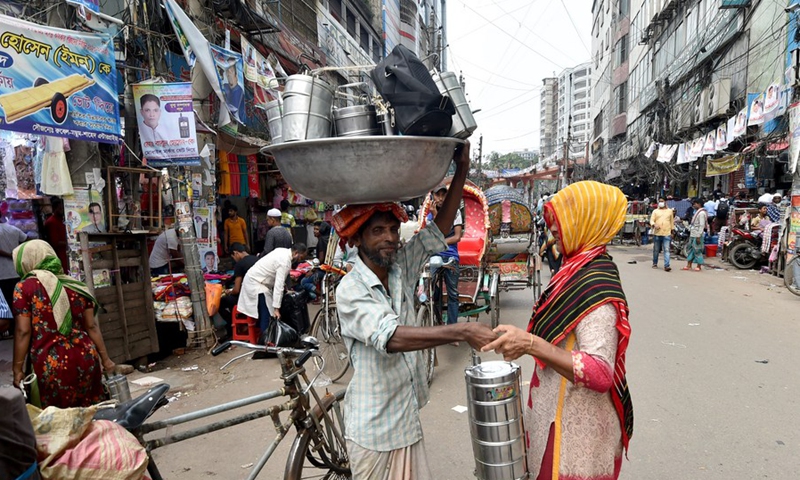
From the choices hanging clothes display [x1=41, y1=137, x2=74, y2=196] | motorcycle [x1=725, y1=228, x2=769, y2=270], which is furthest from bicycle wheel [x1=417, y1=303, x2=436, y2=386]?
motorcycle [x1=725, y1=228, x2=769, y2=270]

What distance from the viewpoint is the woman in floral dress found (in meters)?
3.28

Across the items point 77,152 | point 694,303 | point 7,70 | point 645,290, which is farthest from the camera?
point 645,290

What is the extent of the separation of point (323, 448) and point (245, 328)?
4159mm

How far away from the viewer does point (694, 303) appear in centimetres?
843

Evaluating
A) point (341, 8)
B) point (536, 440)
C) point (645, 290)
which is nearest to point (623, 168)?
point (341, 8)

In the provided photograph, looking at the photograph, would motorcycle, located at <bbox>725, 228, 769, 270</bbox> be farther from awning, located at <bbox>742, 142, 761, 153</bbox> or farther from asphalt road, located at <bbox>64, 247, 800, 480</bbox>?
asphalt road, located at <bbox>64, 247, 800, 480</bbox>

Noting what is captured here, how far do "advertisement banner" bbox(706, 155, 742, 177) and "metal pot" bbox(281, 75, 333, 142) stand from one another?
16640mm

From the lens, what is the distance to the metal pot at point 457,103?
6.06ft

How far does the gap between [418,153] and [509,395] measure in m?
0.91

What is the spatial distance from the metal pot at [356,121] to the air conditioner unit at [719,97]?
18.8 m

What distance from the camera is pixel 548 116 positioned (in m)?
125

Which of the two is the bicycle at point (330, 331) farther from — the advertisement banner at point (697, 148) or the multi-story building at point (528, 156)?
the multi-story building at point (528, 156)

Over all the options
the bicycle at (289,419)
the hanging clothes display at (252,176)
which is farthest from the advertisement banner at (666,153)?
the bicycle at (289,419)

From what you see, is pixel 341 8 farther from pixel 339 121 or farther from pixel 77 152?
pixel 339 121
